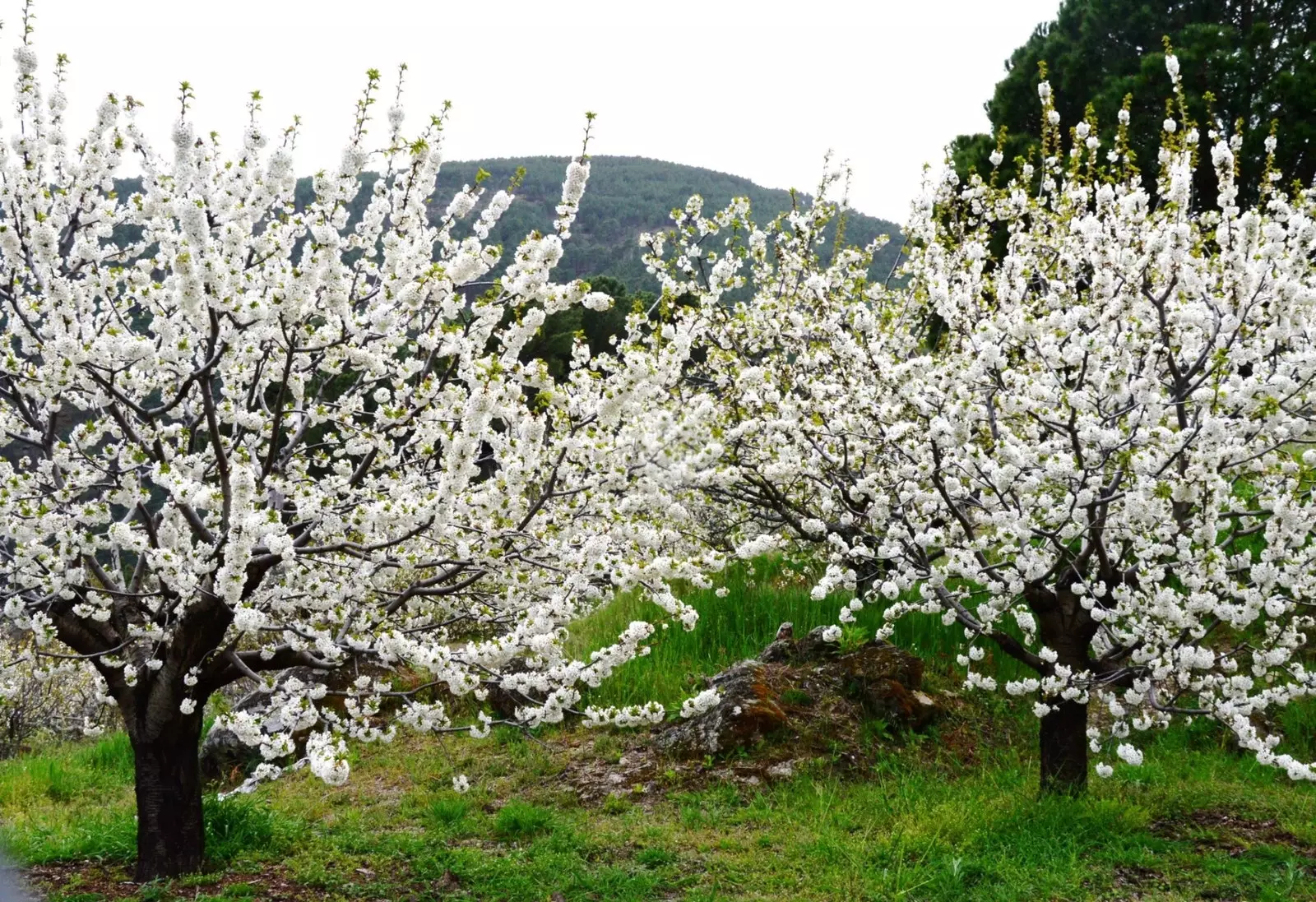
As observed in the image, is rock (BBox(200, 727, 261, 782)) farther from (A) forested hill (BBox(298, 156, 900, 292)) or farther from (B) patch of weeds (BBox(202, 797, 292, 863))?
(A) forested hill (BBox(298, 156, 900, 292))

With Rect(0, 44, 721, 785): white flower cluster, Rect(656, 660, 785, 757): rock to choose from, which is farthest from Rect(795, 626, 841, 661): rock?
Rect(0, 44, 721, 785): white flower cluster

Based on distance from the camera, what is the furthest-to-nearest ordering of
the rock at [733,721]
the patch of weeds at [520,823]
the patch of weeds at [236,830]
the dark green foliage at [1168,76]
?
1. the dark green foliage at [1168,76]
2. the rock at [733,721]
3. the patch of weeds at [520,823]
4. the patch of weeds at [236,830]

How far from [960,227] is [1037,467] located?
4587mm

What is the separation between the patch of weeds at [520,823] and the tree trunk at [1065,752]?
3.53m

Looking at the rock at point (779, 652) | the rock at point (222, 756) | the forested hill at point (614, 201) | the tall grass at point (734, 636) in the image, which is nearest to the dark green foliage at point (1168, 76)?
the tall grass at point (734, 636)

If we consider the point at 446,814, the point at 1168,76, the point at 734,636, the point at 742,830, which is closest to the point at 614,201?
the point at 1168,76

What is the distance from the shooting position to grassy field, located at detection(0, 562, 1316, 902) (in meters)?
5.31

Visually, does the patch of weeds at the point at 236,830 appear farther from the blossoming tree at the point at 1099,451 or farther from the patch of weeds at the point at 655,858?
the blossoming tree at the point at 1099,451

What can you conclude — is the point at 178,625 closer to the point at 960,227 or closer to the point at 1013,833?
the point at 1013,833

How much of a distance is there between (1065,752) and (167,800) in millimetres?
5769

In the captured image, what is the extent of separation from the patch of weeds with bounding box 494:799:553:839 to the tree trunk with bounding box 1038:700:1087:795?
11.6ft

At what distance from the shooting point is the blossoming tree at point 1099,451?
5.05m

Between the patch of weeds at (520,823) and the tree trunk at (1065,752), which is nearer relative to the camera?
the tree trunk at (1065,752)

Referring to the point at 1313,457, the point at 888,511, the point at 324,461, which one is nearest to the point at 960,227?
the point at 888,511
